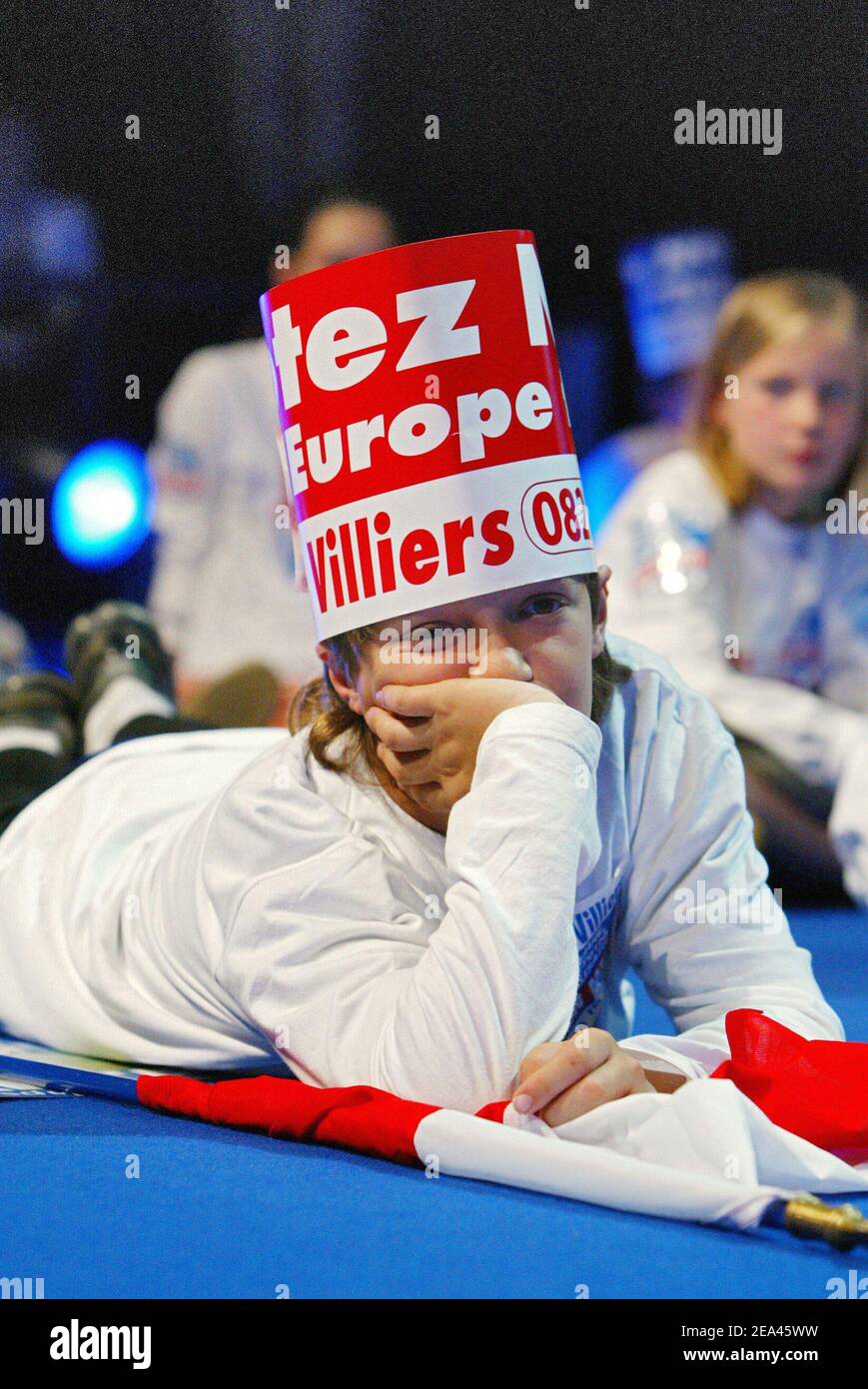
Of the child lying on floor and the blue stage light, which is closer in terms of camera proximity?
the child lying on floor

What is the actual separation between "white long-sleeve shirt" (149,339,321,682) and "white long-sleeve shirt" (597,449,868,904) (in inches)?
25.1

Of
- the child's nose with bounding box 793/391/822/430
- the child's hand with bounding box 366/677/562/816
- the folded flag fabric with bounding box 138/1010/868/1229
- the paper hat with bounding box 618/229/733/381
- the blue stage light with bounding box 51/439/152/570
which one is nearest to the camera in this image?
the folded flag fabric with bounding box 138/1010/868/1229

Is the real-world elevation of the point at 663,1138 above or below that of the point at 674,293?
below

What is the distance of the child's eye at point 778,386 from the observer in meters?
2.61

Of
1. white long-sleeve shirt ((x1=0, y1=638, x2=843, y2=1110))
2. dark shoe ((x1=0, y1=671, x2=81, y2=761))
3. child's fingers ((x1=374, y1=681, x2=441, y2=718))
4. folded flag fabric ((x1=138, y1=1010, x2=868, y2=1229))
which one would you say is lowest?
folded flag fabric ((x1=138, y1=1010, x2=868, y2=1229))

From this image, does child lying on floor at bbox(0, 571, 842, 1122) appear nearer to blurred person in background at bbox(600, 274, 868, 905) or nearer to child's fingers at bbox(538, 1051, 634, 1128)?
child's fingers at bbox(538, 1051, 634, 1128)

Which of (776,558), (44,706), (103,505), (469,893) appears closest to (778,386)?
(776,558)

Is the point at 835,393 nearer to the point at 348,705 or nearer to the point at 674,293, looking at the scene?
the point at 674,293

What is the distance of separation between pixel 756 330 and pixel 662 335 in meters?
0.57

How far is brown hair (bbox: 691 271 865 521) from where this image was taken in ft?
8.62

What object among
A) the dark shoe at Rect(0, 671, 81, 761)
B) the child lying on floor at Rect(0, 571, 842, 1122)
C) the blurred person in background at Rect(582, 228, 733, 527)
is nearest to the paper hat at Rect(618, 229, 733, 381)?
the blurred person in background at Rect(582, 228, 733, 527)

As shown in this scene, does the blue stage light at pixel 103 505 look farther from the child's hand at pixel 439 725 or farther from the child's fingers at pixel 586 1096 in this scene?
the child's fingers at pixel 586 1096

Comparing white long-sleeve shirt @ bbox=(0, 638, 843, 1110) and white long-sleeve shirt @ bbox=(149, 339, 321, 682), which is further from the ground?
white long-sleeve shirt @ bbox=(149, 339, 321, 682)

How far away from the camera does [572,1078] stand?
39.4 inches
